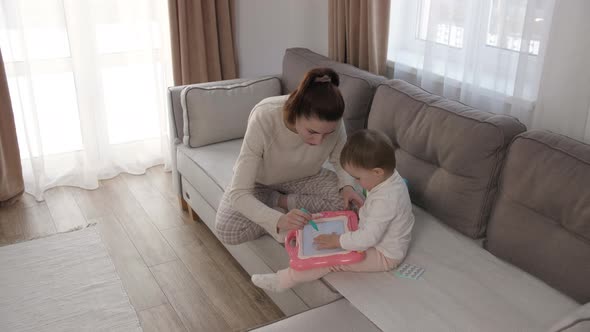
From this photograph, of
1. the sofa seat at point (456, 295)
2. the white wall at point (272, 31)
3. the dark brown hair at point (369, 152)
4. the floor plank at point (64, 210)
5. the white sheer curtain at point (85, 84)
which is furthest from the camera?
the white wall at point (272, 31)

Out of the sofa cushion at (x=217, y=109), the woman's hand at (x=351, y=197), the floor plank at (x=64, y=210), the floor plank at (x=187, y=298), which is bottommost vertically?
the floor plank at (x=187, y=298)

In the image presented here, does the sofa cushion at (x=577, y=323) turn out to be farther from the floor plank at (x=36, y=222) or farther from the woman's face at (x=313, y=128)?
the floor plank at (x=36, y=222)

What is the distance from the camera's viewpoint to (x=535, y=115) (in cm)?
221

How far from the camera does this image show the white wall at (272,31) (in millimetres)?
3643

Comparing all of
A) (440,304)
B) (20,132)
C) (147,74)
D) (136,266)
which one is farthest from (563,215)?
(20,132)

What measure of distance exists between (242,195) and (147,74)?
177 cm

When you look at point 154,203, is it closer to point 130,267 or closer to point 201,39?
point 130,267

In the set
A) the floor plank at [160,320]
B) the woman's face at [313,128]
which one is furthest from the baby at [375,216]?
the floor plank at [160,320]

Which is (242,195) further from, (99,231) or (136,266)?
(99,231)

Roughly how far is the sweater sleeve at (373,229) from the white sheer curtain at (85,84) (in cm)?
219

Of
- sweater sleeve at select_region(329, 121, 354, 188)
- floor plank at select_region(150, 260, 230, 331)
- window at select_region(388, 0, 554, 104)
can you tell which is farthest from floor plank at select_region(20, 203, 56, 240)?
window at select_region(388, 0, 554, 104)

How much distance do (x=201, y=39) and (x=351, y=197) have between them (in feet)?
5.67

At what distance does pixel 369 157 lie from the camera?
73.2 inches

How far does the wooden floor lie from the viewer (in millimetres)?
2359
